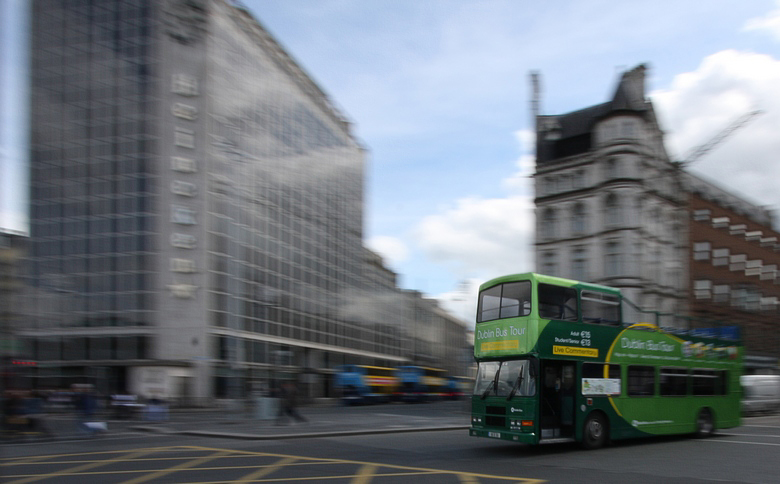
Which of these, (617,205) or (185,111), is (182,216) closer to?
(185,111)

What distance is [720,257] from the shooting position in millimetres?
67375

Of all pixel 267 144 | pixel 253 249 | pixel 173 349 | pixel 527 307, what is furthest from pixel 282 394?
pixel 267 144

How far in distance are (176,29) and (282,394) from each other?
37.8 metres

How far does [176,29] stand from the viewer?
2191 inches

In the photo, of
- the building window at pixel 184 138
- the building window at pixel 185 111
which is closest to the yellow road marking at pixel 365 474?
the building window at pixel 184 138

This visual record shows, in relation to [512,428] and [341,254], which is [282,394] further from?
[341,254]

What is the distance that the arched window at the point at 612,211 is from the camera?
51031 millimetres

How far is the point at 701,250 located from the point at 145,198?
48260 mm

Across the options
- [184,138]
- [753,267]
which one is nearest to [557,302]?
[184,138]

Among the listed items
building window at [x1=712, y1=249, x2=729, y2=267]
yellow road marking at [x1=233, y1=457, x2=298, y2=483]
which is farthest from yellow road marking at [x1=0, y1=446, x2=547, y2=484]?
building window at [x1=712, y1=249, x2=729, y2=267]

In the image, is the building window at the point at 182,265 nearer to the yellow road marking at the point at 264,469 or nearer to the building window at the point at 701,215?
the yellow road marking at the point at 264,469

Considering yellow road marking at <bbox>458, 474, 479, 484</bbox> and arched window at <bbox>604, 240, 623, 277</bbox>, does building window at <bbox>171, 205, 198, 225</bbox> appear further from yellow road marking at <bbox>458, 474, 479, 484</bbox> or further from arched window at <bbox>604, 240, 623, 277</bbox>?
yellow road marking at <bbox>458, 474, 479, 484</bbox>

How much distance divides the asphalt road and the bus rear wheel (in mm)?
405

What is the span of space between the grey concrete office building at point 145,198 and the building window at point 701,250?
38812mm
